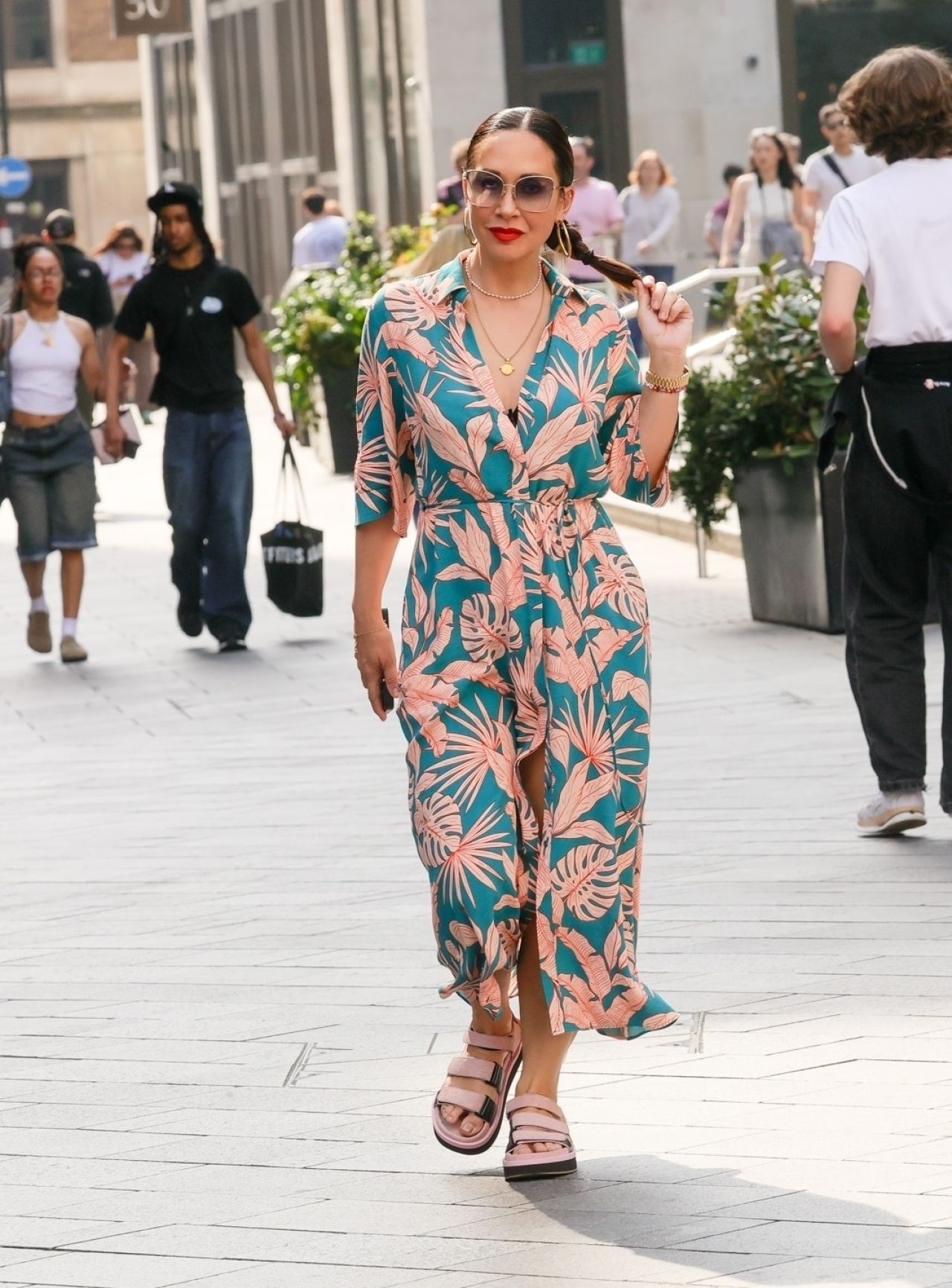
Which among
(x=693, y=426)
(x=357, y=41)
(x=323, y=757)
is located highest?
(x=357, y=41)

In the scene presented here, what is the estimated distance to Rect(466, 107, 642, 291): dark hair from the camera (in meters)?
4.31

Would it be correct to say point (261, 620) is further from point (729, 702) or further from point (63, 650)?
point (729, 702)

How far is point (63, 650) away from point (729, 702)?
369 cm

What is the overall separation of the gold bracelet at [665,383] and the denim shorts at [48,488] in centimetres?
797

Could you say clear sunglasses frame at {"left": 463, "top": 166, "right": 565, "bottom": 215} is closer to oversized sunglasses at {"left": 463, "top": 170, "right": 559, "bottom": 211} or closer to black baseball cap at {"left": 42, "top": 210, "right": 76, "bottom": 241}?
oversized sunglasses at {"left": 463, "top": 170, "right": 559, "bottom": 211}

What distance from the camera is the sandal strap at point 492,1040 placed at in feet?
14.6

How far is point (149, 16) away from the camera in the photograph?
2866 centimetres

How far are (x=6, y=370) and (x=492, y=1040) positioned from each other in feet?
27.7

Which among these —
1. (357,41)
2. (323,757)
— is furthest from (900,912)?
(357,41)

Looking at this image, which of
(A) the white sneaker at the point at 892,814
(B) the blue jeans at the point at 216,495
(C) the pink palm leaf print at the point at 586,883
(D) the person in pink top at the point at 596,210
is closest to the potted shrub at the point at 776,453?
(B) the blue jeans at the point at 216,495

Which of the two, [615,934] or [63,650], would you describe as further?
[63,650]

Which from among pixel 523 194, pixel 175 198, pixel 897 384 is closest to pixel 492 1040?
pixel 523 194

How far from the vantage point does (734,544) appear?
13.9m

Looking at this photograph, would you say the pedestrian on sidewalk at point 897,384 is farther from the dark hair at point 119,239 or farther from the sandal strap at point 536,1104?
the dark hair at point 119,239
